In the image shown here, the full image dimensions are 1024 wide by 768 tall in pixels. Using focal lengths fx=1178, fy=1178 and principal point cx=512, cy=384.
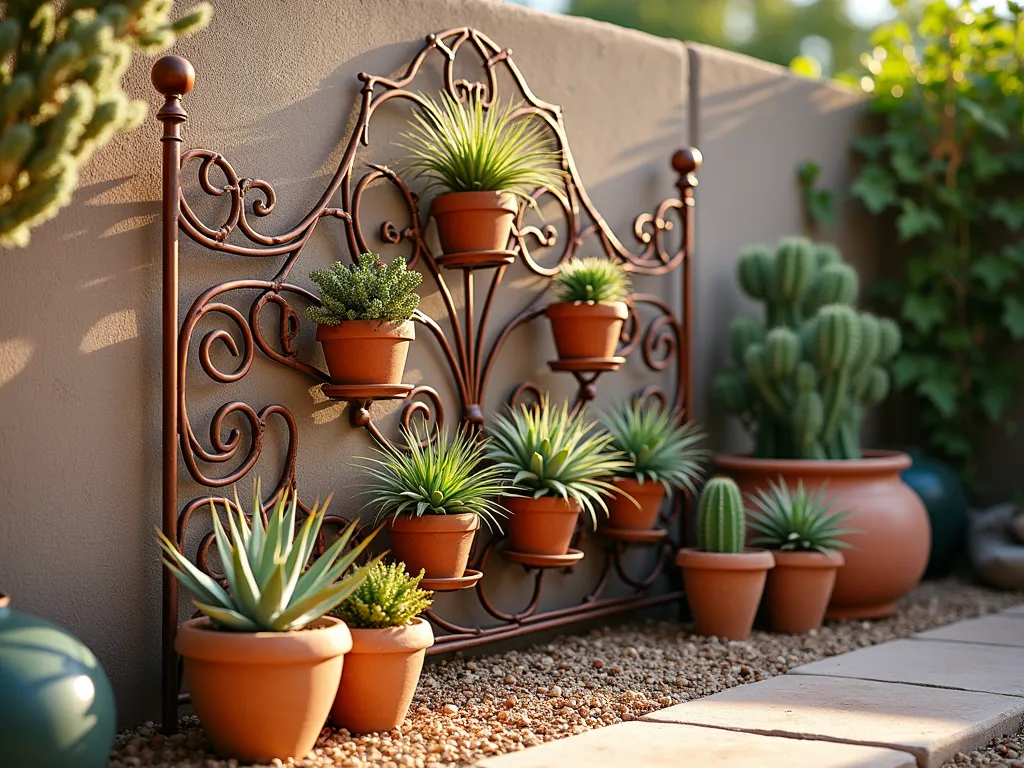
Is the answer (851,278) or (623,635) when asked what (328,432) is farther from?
(851,278)

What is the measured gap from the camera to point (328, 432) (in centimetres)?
339

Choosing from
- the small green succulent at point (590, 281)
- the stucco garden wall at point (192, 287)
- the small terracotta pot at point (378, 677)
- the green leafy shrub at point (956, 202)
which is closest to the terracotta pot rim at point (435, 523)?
the stucco garden wall at point (192, 287)

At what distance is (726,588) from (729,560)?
0.10 meters

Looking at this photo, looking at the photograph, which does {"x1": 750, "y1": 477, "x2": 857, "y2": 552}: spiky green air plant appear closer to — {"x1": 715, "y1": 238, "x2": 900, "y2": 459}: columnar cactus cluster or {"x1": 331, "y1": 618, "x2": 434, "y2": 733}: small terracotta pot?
{"x1": 715, "y1": 238, "x2": 900, "y2": 459}: columnar cactus cluster

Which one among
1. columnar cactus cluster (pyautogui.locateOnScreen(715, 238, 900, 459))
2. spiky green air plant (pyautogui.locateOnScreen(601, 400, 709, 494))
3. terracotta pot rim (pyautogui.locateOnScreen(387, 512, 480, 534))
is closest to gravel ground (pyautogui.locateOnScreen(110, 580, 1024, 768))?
terracotta pot rim (pyautogui.locateOnScreen(387, 512, 480, 534))

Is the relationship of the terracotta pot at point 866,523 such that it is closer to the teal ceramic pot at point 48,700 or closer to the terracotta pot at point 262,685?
the terracotta pot at point 262,685

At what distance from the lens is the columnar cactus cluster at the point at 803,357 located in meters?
4.48

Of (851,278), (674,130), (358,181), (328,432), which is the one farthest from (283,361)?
(851,278)

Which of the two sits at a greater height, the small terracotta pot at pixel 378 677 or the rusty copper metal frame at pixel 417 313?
the rusty copper metal frame at pixel 417 313

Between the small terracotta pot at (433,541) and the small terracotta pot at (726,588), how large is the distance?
3.50 feet

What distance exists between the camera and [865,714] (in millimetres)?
3033

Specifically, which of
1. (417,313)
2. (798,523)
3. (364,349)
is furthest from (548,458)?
(798,523)

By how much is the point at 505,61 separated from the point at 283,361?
1382mm

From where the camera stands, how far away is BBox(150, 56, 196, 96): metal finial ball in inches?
112
